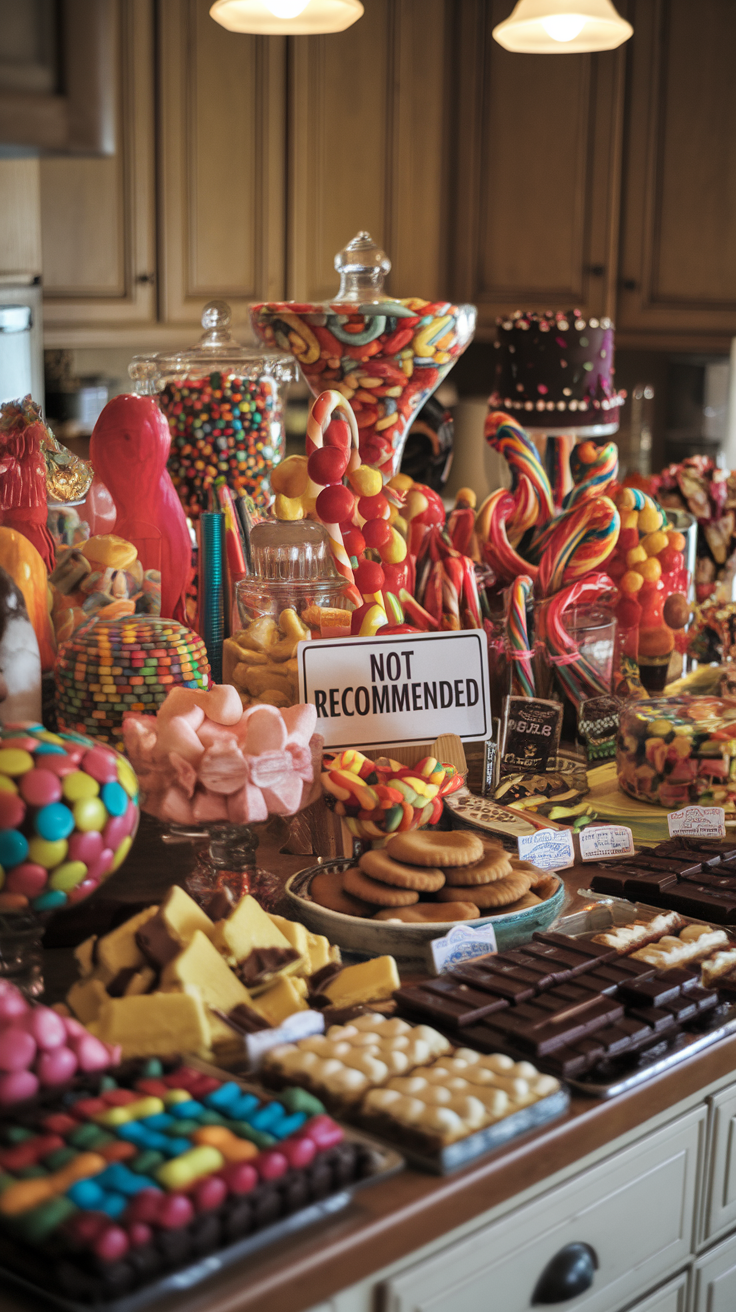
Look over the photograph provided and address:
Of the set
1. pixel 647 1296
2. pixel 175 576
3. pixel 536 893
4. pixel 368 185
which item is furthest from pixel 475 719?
pixel 368 185

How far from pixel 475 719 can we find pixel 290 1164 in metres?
0.59

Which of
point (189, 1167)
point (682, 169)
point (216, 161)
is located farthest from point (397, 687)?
point (682, 169)

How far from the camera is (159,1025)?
0.81 m

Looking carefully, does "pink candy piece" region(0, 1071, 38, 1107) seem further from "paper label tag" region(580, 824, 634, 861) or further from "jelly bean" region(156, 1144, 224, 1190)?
"paper label tag" region(580, 824, 634, 861)

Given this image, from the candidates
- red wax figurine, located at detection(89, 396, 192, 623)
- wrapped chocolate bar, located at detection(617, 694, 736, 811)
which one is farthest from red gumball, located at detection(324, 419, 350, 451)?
wrapped chocolate bar, located at detection(617, 694, 736, 811)

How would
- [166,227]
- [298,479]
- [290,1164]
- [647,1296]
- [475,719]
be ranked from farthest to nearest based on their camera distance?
[166,227], [298,479], [475,719], [647,1296], [290,1164]

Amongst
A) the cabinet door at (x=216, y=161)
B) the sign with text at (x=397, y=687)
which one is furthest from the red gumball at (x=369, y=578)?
the cabinet door at (x=216, y=161)

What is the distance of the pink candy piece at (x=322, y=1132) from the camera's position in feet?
2.29

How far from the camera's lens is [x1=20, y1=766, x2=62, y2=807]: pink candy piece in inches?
32.0

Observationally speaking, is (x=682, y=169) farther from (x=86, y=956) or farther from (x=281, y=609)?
(x=86, y=956)

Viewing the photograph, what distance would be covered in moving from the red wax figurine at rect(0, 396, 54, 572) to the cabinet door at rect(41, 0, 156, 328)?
2290 mm

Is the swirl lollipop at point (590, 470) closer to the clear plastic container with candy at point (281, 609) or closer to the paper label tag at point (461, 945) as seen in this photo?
the clear plastic container with candy at point (281, 609)

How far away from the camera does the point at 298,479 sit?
132 centimetres

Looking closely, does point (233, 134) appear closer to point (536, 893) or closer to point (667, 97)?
point (667, 97)
